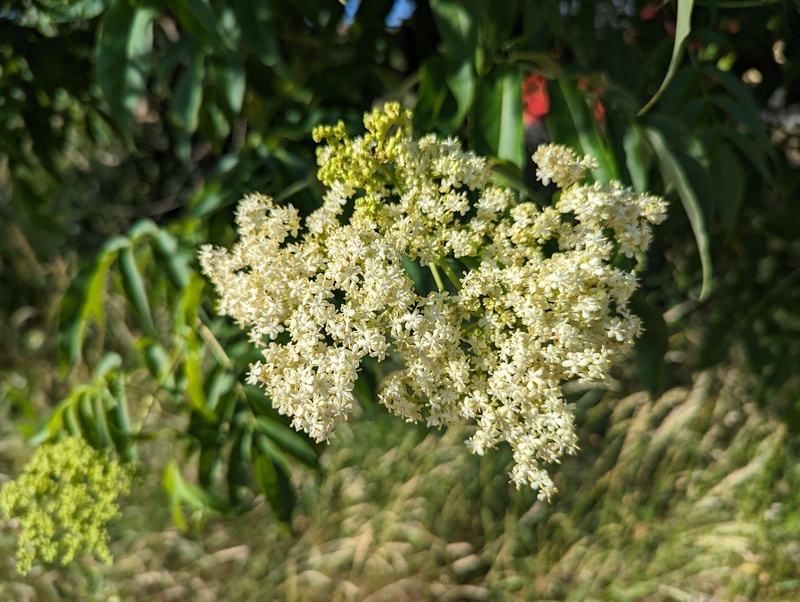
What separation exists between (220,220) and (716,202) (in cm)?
106

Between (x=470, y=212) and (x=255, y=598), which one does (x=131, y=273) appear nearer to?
(x=470, y=212)

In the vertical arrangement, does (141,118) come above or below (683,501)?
above

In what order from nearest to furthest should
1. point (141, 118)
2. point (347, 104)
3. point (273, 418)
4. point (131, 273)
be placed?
point (273, 418) < point (131, 273) < point (347, 104) < point (141, 118)

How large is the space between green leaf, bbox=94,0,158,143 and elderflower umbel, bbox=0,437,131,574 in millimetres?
701

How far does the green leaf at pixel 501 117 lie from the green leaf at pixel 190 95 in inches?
24.0

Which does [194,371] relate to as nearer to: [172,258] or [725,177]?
[172,258]

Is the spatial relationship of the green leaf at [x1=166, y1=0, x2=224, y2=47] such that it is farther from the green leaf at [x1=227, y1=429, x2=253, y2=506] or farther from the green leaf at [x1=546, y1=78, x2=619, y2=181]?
the green leaf at [x1=227, y1=429, x2=253, y2=506]

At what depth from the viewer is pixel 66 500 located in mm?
1355

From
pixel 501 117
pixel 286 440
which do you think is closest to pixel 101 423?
pixel 286 440

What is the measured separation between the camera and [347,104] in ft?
6.27

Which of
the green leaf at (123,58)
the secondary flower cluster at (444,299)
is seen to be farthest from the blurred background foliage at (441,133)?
the secondary flower cluster at (444,299)

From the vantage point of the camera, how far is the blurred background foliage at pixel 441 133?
1196mm

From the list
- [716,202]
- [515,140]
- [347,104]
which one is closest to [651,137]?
[515,140]

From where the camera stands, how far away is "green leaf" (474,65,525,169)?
113 centimetres
